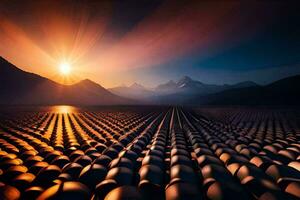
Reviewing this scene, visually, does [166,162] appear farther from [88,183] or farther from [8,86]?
[8,86]

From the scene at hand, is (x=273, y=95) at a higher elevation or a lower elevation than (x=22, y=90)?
lower

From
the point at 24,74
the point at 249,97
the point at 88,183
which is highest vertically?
the point at 24,74

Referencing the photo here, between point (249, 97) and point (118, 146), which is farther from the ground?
point (249, 97)

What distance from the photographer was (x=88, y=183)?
9188 millimetres

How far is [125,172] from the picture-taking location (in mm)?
9328

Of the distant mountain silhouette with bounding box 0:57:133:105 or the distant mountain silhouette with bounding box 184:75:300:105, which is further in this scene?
the distant mountain silhouette with bounding box 0:57:133:105

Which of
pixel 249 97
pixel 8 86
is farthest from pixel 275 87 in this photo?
pixel 8 86

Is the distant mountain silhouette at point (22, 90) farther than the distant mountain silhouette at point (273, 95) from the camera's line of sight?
Yes

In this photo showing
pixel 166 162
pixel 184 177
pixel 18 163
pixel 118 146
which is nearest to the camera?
pixel 184 177

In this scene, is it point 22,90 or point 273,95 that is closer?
point 273,95

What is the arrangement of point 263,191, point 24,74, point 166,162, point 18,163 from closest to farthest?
1. point 263,191
2. point 18,163
3. point 166,162
4. point 24,74

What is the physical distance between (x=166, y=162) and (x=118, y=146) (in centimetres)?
463

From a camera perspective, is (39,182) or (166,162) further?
(166,162)

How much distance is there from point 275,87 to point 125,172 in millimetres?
193571
